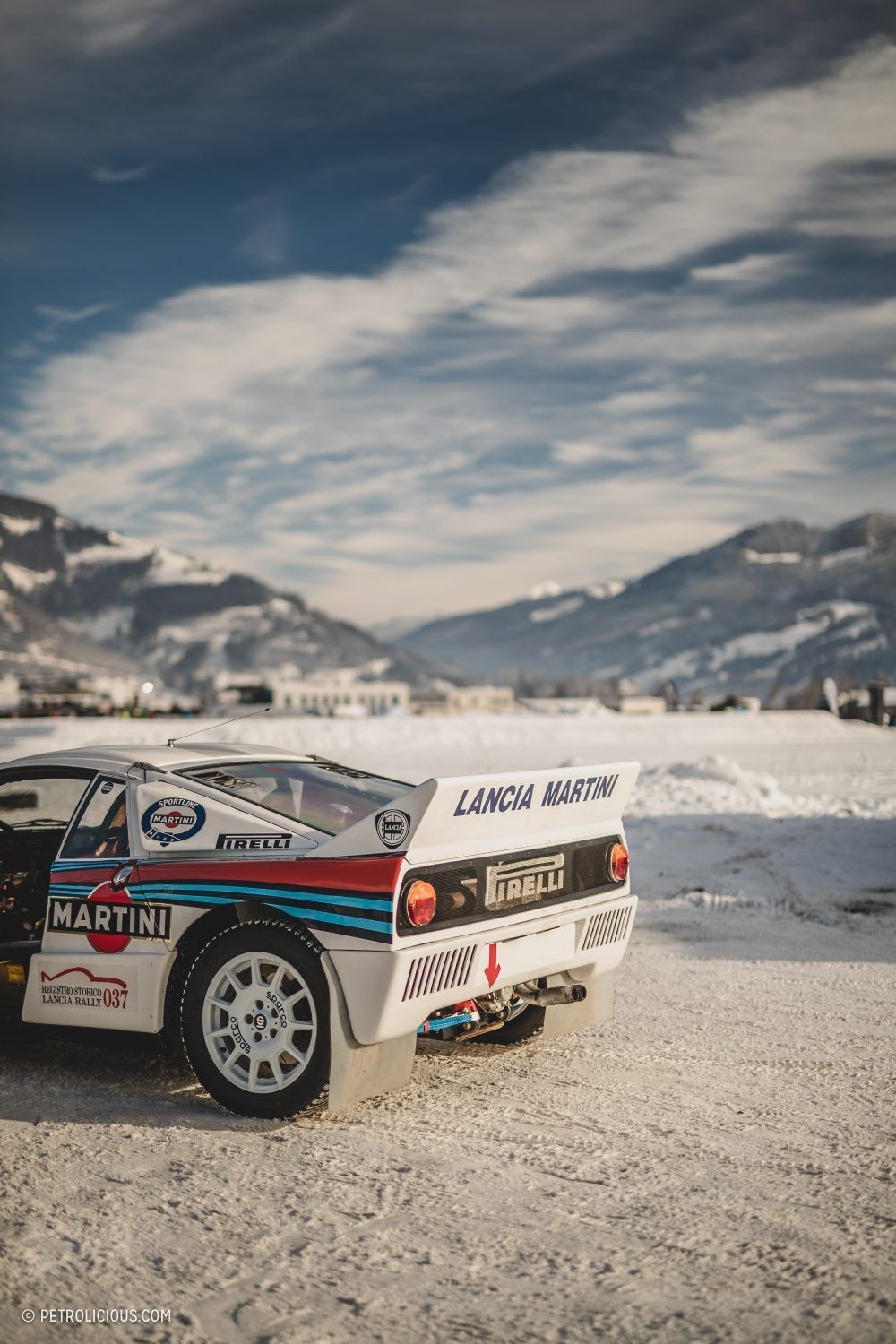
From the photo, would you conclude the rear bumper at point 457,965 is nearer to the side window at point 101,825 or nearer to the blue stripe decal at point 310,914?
the blue stripe decal at point 310,914

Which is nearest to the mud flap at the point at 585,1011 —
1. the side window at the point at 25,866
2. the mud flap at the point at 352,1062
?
the mud flap at the point at 352,1062

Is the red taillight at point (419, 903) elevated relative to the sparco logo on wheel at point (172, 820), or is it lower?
lower

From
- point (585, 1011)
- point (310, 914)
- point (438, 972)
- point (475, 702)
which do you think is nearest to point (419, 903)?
point (438, 972)

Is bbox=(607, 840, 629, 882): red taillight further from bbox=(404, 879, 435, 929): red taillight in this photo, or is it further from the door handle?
the door handle

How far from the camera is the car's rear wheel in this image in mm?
4492

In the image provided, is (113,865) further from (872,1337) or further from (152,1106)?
(872,1337)

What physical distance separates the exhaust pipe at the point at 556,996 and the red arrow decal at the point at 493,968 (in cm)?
55

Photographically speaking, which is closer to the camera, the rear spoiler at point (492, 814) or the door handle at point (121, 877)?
the rear spoiler at point (492, 814)

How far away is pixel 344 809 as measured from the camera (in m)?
5.46

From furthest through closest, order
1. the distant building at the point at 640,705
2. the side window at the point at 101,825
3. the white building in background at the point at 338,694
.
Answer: the white building in background at the point at 338,694 < the distant building at the point at 640,705 < the side window at the point at 101,825

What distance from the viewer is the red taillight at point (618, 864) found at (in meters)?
5.52

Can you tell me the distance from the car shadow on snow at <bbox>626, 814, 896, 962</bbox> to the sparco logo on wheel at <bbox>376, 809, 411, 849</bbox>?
4.13 meters

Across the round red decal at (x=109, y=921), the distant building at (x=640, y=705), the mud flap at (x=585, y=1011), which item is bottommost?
the mud flap at (x=585, y=1011)

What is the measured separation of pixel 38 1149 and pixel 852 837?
9.49 m
